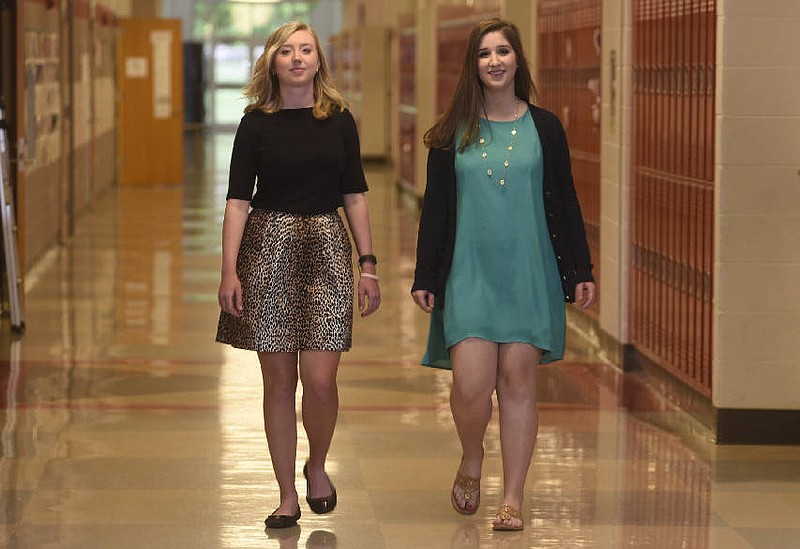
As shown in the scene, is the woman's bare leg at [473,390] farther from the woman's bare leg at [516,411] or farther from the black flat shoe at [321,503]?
the black flat shoe at [321,503]

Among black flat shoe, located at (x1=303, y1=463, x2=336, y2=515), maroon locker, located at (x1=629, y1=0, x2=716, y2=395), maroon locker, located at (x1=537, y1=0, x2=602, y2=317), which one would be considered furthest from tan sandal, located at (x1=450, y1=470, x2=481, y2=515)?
maroon locker, located at (x1=537, y1=0, x2=602, y2=317)

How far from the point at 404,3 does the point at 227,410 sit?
17211mm

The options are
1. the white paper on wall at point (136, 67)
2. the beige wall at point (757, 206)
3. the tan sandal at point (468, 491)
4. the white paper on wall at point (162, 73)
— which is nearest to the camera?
the tan sandal at point (468, 491)

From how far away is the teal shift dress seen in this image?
4.85 m

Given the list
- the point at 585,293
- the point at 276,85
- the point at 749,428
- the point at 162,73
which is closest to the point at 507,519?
the point at 585,293

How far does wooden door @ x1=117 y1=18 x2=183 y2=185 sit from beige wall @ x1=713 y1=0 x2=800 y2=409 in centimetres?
1629

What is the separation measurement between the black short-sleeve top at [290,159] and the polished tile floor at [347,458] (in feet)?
3.24

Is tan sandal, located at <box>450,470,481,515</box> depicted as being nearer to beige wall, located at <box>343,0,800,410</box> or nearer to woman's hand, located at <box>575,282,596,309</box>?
woman's hand, located at <box>575,282,596,309</box>

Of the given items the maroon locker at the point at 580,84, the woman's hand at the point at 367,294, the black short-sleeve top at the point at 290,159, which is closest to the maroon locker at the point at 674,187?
the maroon locker at the point at 580,84

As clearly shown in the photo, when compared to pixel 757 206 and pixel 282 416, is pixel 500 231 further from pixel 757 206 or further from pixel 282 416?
pixel 757 206

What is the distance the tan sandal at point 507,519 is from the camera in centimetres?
492

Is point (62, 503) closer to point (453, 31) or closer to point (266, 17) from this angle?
point (453, 31)

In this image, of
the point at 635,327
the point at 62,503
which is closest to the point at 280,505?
the point at 62,503

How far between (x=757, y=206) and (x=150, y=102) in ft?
54.9
